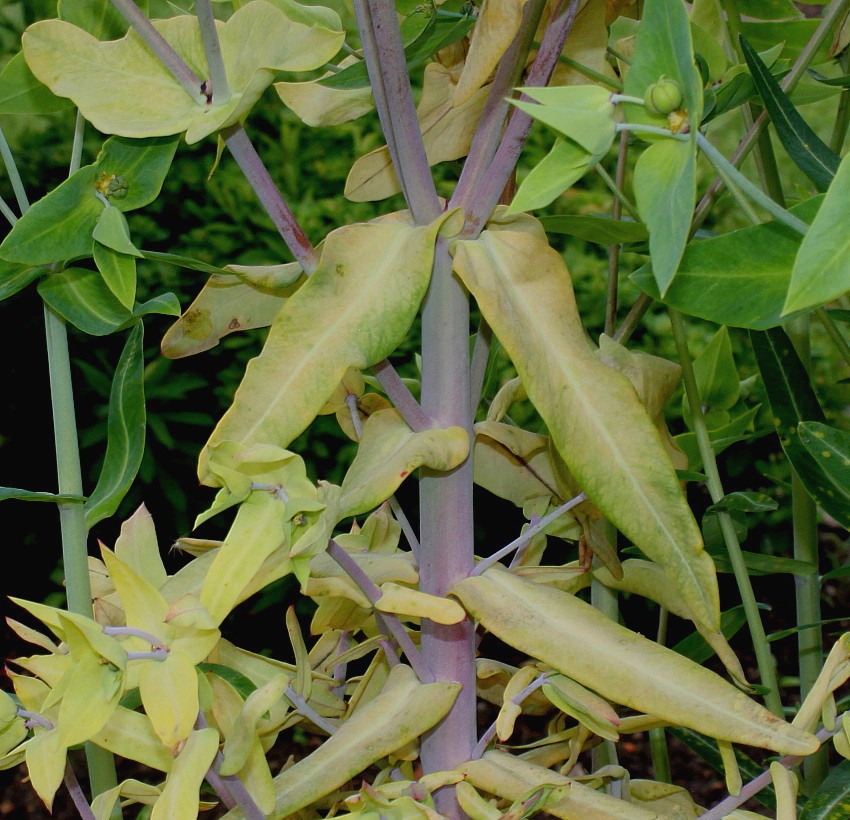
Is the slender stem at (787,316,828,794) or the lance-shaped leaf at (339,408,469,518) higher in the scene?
the lance-shaped leaf at (339,408,469,518)

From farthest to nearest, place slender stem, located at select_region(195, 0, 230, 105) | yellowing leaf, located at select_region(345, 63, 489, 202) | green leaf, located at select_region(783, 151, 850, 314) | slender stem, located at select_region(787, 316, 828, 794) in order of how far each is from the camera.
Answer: slender stem, located at select_region(787, 316, 828, 794), yellowing leaf, located at select_region(345, 63, 489, 202), slender stem, located at select_region(195, 0, 230, 105), green leaf, located at select_region(783, 151, 850, 314)

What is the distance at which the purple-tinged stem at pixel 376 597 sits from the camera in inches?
15.8

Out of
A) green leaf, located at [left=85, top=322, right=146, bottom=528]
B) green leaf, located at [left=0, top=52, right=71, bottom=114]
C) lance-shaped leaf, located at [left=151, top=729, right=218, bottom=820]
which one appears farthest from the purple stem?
green leaf, located at [left=0, top=52, right=71, bottom=114]

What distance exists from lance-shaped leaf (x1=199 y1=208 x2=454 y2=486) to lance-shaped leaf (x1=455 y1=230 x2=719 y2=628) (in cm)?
3

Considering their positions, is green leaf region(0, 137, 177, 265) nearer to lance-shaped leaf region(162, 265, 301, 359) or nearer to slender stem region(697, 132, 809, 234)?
lance-shaped leaf region(162, 265, 301, 359)

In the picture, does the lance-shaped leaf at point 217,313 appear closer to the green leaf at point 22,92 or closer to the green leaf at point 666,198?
the green leaf at point 22,92

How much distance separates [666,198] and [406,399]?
0.16 metres

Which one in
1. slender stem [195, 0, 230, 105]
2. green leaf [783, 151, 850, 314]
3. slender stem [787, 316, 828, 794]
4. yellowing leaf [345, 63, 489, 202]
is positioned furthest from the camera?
slender stem [787, 316, 828, 794]

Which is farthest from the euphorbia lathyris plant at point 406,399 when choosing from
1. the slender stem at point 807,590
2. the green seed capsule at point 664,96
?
the slender stem at point 807,590

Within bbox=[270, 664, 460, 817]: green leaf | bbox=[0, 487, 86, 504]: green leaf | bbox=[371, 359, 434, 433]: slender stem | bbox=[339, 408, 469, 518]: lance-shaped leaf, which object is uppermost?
bbox=[371, 359, 434, 433]: slender stem

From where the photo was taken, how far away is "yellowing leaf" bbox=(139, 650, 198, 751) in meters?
0.32

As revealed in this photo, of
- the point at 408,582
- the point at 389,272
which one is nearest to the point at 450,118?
the point at 389,272

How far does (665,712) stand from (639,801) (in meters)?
0.21

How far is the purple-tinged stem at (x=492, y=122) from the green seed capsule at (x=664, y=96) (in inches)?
3.7
